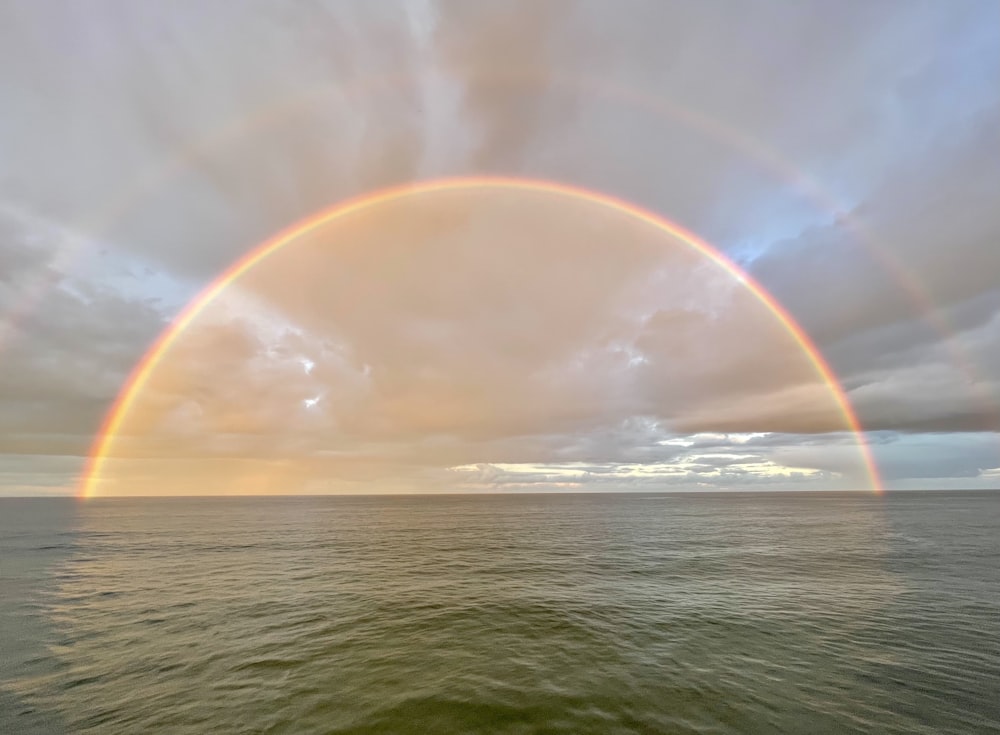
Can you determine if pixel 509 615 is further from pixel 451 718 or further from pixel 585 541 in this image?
pixel 585 541

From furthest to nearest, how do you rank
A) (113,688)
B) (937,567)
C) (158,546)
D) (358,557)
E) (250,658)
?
1. (158,546)
2. (358,557)
3. (937,567)
4. (250,658)
5. (113,688)

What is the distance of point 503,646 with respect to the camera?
27703mm

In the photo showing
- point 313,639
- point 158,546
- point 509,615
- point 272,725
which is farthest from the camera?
point 158,546

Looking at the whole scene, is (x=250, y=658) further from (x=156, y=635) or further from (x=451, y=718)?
(x=451, y=718)

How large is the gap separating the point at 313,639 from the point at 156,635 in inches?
422

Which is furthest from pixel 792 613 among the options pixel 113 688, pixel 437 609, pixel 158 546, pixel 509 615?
pixel 158 546

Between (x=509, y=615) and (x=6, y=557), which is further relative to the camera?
(x=6, y=557)

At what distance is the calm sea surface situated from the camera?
Answer: 65.0ft

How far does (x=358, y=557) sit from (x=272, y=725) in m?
49.3

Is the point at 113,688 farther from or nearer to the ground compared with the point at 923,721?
farther from the ground

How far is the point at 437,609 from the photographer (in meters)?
36.3

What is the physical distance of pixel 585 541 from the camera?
82.8m

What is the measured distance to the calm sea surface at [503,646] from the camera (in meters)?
19.8

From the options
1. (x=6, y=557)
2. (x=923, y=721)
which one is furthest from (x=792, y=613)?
(x=6, y=557)
